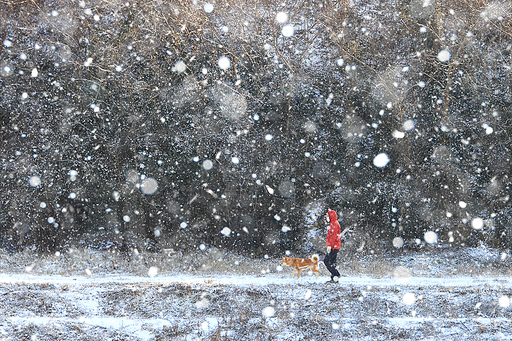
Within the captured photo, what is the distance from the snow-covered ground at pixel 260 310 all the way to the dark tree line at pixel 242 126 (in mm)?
5432

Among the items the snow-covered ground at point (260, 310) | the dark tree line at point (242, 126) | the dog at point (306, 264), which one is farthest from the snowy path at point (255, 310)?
the dark tree line at point (242, 126)

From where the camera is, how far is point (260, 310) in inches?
346

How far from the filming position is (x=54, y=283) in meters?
10.6

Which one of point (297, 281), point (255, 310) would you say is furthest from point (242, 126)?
point (255, 310)

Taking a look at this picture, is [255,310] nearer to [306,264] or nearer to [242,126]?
[306,264]

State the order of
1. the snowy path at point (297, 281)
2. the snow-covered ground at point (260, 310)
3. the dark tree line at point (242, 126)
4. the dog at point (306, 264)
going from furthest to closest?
the dark tree line at point (242, 126) → the dog at point (306, 264) → the snowy path at point (297, 281) → the snow-covered ground at point (260, 310)

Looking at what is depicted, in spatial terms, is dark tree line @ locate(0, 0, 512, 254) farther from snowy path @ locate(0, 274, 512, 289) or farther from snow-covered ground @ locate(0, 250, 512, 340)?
snow-covered ground @ locate(0, 250, 512, 340)

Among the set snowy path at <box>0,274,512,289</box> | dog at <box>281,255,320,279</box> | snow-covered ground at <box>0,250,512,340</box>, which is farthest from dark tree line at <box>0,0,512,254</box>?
snow-covered ground at <box>0,250,512,340</box>

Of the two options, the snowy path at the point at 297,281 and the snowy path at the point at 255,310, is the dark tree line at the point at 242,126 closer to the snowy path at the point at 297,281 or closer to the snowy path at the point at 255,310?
the snowy path at the point at 297,281

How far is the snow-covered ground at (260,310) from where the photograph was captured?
7973mm

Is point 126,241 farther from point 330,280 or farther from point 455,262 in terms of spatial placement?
point 455,262

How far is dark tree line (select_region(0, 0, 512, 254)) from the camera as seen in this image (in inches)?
636

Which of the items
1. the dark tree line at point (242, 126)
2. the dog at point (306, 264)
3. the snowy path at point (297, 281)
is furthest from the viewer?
the dark tree line at point (242, 126)

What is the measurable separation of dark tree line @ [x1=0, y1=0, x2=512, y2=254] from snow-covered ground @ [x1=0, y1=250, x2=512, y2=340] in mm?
5432
